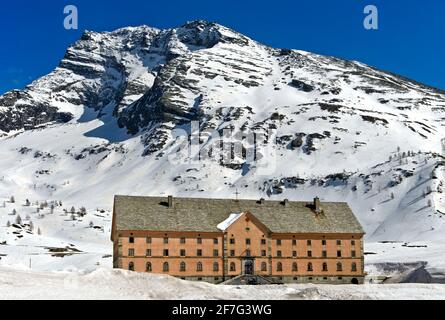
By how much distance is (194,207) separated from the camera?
105438mm

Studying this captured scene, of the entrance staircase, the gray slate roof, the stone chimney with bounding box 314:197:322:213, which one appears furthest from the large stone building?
the entrance staircase

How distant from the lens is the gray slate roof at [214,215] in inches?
3932

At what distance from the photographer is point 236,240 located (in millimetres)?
103250

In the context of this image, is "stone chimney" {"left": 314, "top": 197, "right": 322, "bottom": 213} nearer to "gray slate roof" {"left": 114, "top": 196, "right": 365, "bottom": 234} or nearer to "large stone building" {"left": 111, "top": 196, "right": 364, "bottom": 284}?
"large stone building" {"left": 111, "top": 196, "right": 364, "bottom": 284}

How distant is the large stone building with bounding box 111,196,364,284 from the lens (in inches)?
3881

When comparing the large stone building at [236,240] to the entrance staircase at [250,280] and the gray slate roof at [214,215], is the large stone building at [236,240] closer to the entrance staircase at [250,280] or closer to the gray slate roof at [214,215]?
the gray slate roof at [214,215]

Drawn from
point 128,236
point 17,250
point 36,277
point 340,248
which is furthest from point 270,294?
point 17,250

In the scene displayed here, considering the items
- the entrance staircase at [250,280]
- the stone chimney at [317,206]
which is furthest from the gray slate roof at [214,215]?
the entrance staircase at [250,280]

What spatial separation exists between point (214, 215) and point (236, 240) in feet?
18.3

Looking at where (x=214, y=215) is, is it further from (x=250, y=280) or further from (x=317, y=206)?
(x=317, y=206)

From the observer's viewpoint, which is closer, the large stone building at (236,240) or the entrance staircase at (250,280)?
the entrance staircase at (250,280)

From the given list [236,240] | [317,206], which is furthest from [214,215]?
[317,206]
